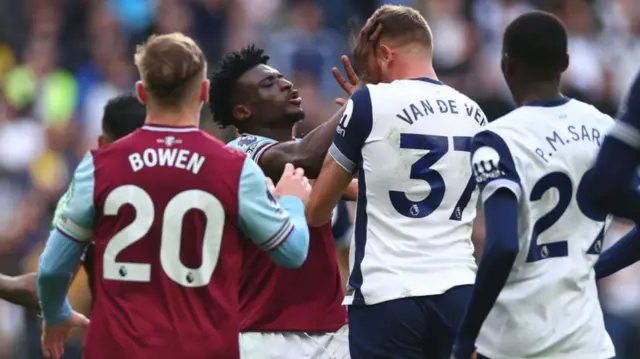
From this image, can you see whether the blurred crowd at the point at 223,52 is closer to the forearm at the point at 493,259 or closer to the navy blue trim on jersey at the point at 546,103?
the navy blue trim on jersey at the point at 546,103

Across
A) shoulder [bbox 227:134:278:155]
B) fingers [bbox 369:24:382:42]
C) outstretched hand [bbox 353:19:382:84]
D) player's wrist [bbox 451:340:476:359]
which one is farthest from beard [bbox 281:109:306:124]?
player's wrist [bbox 451:340:476:359]

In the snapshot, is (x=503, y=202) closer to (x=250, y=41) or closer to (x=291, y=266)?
(x=291, y=266)

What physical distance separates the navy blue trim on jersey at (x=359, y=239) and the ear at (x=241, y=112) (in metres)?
1.36

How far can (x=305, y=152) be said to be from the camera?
7.30 metres

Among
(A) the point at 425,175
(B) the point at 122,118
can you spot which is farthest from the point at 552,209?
(B) the point at 122,118

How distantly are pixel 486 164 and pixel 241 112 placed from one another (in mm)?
2447

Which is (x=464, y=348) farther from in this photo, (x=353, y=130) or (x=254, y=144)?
(x=254, y=144)

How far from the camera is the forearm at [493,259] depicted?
5.69 metres

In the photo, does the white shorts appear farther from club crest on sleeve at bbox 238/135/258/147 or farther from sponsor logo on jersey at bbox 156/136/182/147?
sponsor logo on jersey at bbox 156/136/182/147

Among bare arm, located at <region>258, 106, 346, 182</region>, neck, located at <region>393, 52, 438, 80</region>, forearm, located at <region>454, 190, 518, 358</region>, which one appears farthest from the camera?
bare arm, located at <region>258, 106, 346, 182</region>

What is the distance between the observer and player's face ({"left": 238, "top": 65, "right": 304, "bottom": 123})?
7.90m

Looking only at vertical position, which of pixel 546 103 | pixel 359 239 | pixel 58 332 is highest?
pixel 546 103

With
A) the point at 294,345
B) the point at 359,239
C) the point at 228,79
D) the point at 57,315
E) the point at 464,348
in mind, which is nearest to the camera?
the point at 464,348

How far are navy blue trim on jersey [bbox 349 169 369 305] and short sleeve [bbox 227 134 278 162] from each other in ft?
3.04
